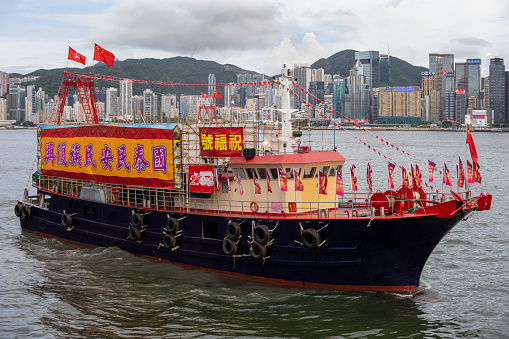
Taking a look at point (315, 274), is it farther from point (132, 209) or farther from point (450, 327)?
point (132, 209)

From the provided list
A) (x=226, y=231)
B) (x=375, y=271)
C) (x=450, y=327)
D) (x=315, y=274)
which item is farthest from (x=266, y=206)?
(x=450, y=327)

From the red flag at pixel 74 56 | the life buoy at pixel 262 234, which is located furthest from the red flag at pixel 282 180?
the red flag at pixel 74 56

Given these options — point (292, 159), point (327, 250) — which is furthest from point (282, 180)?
point (327, 250)

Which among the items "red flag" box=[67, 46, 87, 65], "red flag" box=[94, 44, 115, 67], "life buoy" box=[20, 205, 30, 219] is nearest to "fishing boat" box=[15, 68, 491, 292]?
"life buoy" box=[20, 205, 30, 219]

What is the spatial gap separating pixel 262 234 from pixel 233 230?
126cm

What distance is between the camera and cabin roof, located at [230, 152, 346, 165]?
66.7 feet

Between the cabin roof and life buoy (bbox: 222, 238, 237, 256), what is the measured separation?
299 centimetres

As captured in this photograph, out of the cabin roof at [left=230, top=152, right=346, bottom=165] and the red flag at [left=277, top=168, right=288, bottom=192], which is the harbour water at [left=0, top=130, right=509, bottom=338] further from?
the cabin roof at [left=230, top=152, right=346, bottom=165]

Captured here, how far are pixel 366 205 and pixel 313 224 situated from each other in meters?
5.20

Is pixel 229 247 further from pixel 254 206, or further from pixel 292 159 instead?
pixel 292 159

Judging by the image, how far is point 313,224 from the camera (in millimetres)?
19000

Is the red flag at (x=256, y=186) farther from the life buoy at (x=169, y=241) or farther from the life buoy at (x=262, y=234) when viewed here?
the life buoy at (x=169, y=241)

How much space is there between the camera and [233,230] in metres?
20.4

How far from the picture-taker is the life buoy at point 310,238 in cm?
1867
